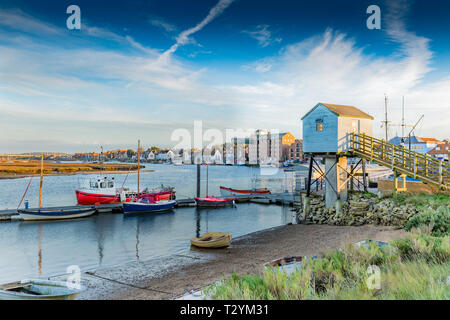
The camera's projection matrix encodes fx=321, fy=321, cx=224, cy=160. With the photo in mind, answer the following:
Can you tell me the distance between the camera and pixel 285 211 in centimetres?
3931

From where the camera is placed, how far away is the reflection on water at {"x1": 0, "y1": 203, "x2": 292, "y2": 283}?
19688 millimetres

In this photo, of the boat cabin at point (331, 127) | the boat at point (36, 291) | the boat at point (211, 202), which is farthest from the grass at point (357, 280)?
the boat at point (211, 202)

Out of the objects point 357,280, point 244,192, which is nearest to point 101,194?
point 244,192

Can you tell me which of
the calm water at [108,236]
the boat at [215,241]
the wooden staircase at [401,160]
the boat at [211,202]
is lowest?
the calm water at [108,236]

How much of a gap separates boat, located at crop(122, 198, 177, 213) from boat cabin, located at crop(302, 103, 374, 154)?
21.4 m

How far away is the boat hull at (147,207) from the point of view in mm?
37250

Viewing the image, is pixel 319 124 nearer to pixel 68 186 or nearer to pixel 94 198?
pixel 94 198

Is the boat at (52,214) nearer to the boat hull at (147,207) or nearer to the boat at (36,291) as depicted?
the boat hull at (147,207)

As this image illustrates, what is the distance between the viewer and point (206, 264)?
54.4ft

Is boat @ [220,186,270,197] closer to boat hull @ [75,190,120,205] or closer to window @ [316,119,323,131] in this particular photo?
boat hull @ [75,190,120,205]

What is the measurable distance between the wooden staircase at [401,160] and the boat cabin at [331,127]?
0.77 m

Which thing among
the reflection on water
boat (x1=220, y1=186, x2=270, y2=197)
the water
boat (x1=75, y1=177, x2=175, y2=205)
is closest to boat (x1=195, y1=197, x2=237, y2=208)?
the reflection on water
